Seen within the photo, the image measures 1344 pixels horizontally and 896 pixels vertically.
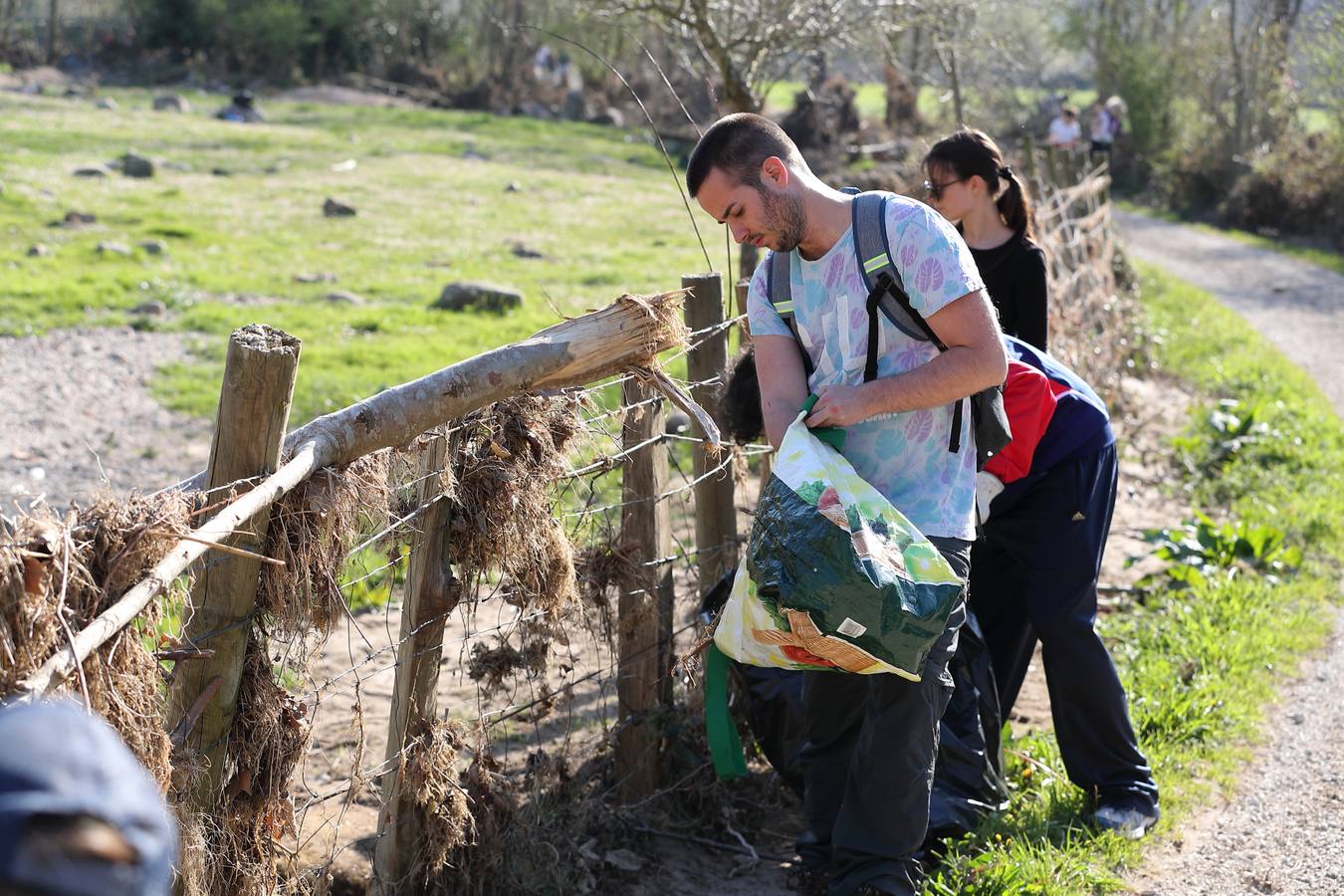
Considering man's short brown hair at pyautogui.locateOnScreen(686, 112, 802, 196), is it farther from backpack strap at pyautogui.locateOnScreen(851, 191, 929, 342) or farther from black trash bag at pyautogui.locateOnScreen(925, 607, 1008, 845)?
black trash bag at pyautogui.locateOnScreen(925, 607, 1008, 845)

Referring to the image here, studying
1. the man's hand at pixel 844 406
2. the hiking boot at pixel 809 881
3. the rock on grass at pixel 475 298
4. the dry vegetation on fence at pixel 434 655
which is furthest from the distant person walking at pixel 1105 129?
the man's hand at pixel 844 406

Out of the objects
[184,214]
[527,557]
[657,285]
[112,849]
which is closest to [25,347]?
[657,285]

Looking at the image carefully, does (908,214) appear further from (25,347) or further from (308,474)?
(25,347)

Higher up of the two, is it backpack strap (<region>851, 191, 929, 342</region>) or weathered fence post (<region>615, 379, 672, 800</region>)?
backpack strap (<region>851, 191, 929, 342</region>)

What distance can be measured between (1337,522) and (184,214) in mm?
13315

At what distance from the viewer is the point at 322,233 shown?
15.2 m

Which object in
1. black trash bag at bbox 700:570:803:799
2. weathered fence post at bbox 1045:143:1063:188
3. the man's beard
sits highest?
weathered fence post at bbox 1045:143:1063:188

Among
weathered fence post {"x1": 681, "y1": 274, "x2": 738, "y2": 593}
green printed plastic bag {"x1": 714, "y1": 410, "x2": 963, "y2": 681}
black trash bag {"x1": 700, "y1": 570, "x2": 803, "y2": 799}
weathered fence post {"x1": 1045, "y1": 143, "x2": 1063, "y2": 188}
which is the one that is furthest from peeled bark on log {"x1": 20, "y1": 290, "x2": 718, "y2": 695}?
weathered fence post {"x1": 1045, "y1": 143, "x2": 1063, "y2": 188}

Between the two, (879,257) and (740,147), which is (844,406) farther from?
(740,147)

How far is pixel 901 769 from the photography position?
2941 mm

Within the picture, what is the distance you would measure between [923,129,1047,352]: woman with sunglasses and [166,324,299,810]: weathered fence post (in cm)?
248

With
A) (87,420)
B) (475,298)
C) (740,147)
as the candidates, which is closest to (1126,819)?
(740,147)

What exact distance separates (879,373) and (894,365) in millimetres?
39

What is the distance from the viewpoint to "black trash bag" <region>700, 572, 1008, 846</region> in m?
3.58
